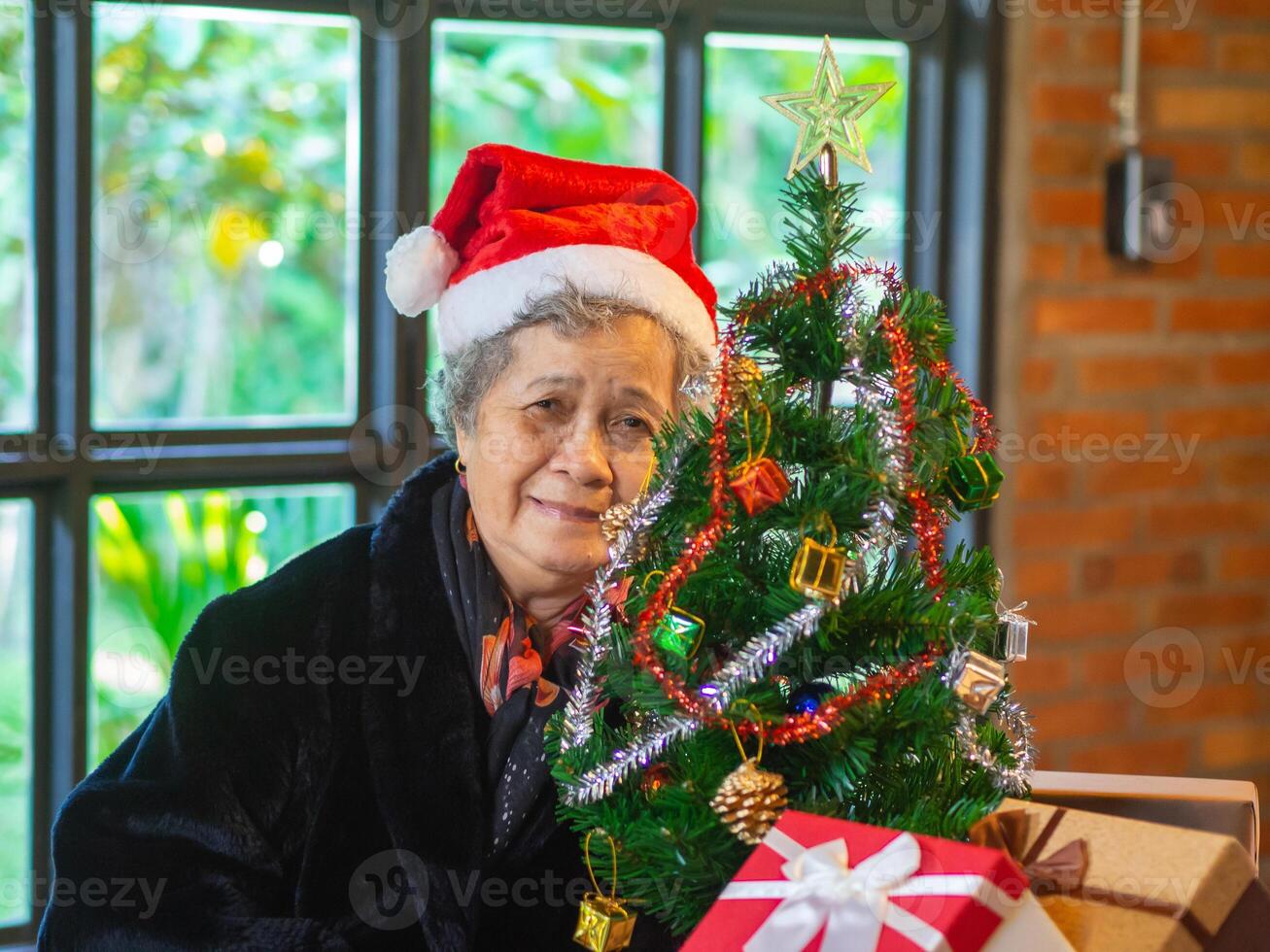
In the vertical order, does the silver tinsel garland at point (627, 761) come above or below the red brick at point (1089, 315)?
below

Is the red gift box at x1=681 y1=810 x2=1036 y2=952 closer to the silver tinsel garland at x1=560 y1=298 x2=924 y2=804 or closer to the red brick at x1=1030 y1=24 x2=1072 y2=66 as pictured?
the silver tinsel garland at x1=560 y1=298 x2=924 y2=804

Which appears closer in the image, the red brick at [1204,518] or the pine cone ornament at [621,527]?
the pine cone ornament at [621,527]

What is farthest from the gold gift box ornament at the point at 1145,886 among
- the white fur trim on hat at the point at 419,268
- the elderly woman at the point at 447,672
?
the white fur trim on hat at the point at 419,268

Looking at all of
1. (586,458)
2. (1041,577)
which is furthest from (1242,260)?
(586,458)

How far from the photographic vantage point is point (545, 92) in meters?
2.22

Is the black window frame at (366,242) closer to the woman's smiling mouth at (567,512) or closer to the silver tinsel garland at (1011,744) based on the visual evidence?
the woman's smiling mouth at (567,512)

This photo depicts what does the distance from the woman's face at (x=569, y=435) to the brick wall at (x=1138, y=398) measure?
114cm

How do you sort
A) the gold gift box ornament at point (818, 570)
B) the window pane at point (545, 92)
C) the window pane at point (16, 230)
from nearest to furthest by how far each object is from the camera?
1. the gold gift box ornament at point (818, 570)
2. the window pane at point (16, 230)
3. the window pane at point (545, 92)

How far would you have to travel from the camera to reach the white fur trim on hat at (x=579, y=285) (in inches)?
54.5

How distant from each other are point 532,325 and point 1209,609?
5.41ft

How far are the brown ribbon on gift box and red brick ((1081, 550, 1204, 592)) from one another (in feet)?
5.05

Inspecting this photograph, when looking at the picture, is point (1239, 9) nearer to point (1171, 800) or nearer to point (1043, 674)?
point (1043, 674)

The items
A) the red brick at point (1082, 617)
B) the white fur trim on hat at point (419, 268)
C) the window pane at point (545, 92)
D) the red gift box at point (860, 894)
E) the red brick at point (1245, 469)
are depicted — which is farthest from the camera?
the red brick at point (1245, 469)

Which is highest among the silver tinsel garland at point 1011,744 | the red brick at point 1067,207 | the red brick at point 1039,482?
the red brick at point 1067,207
